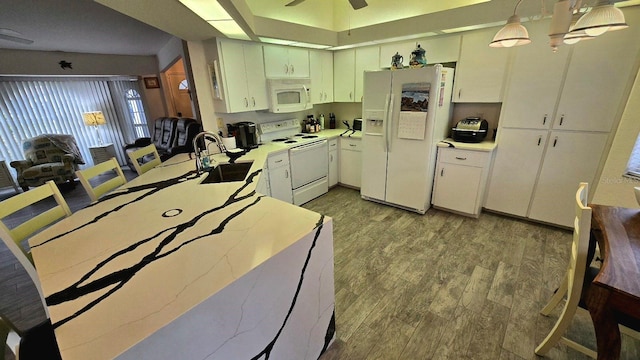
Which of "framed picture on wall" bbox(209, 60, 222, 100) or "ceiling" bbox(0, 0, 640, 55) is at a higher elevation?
"ceiling" bbox(0, 0, 640, 55)

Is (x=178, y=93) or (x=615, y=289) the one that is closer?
(x=615, y=289)

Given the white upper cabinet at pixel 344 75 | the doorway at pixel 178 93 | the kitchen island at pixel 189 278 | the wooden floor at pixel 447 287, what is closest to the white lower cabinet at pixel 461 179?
the wooden floor at pixel 447 287

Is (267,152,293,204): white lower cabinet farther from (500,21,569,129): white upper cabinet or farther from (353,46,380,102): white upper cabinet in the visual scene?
(500,21,569,129): white upper cabinet

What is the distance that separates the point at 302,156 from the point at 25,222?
8.41ft

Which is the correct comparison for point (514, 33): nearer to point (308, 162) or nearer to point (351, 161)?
point (308, 162)

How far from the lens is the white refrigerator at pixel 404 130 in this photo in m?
2.90

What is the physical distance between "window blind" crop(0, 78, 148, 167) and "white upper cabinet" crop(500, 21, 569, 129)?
7586 millimetres

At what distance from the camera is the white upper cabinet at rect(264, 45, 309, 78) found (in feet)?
11.0

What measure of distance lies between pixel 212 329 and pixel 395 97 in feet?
9.63

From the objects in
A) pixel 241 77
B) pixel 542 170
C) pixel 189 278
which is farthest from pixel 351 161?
pixel 189 278

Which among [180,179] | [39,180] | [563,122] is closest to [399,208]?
[563,122]

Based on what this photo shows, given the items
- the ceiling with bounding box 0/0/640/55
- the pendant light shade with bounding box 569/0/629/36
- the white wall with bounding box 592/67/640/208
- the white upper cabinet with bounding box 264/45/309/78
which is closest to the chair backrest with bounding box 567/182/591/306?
the pendant light shade with bounding box 569/0/629/36

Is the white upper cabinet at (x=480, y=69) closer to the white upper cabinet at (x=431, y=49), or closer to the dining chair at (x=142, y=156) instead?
the white upper cabinet at (x=431, y=49)

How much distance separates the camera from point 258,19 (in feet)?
9.31
